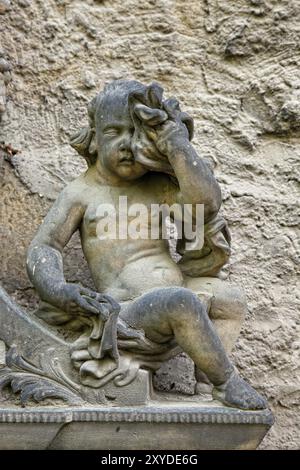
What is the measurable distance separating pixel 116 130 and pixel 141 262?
299mm

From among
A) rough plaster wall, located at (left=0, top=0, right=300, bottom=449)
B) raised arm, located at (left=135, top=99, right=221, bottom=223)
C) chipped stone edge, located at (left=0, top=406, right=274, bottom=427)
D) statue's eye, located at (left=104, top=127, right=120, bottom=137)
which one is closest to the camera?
chipped stone edge, located at (left=0, top=406, right=274, bottom=427)

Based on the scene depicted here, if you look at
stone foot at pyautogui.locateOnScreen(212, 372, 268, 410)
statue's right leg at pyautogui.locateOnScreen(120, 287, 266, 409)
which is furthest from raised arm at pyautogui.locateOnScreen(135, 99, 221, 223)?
stone foot at pyautogui.locateOnScreen(212, 372, 268, 410)

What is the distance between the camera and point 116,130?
230 centimetres

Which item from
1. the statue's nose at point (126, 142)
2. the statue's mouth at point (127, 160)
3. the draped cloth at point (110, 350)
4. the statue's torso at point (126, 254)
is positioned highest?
the statue's nose at point (126, 142)

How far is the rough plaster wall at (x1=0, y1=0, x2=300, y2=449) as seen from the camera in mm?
2631

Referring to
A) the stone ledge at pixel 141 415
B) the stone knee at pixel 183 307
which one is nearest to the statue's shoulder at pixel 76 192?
the stone knee at pixel 183 307

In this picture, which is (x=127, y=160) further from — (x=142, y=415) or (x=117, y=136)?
(x=142, y=415)

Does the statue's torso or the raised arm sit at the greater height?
the raised arm

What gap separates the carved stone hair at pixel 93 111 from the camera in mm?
2322

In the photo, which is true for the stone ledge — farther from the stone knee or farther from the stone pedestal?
the stone knee

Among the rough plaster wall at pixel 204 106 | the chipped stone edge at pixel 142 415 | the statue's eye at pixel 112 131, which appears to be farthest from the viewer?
the rough plaster wall at pixel 204 106

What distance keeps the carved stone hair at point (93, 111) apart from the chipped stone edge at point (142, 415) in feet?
2.01

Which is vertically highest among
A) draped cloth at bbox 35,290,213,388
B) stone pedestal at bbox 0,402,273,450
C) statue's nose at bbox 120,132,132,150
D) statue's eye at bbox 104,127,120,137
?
statue's eye at bbox 104,127,120,137

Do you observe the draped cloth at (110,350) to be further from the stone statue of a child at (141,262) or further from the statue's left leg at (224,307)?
the statue's left leg at (224,307)
